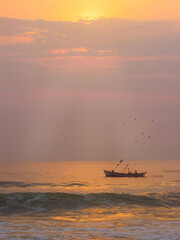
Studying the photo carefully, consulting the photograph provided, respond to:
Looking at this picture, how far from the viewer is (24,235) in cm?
2856

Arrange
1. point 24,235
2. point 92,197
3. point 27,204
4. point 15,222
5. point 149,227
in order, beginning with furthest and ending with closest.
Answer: point 92,197, point 27,204, point 15,222, point 149,227, point 24,235

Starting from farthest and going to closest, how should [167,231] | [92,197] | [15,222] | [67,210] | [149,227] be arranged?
[92,197] → [67,210] → [15,222] → [149,227] → [167,231]

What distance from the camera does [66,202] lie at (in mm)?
57156

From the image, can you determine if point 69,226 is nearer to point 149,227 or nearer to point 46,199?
point 149,227

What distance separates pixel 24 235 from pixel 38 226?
4904 millimetres

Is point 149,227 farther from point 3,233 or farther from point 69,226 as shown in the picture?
point 3,233

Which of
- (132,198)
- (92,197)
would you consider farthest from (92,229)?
(132,198)

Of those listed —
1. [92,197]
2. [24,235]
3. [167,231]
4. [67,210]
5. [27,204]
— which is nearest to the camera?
[24,235]

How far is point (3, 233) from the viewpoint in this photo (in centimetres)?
2905

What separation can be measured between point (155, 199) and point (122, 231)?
36.4 m

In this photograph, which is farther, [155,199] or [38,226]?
[155,199]

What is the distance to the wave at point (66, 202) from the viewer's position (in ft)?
170

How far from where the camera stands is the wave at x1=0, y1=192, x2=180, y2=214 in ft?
170

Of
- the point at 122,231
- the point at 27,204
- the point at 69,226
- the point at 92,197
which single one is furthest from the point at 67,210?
the point at 122,231
